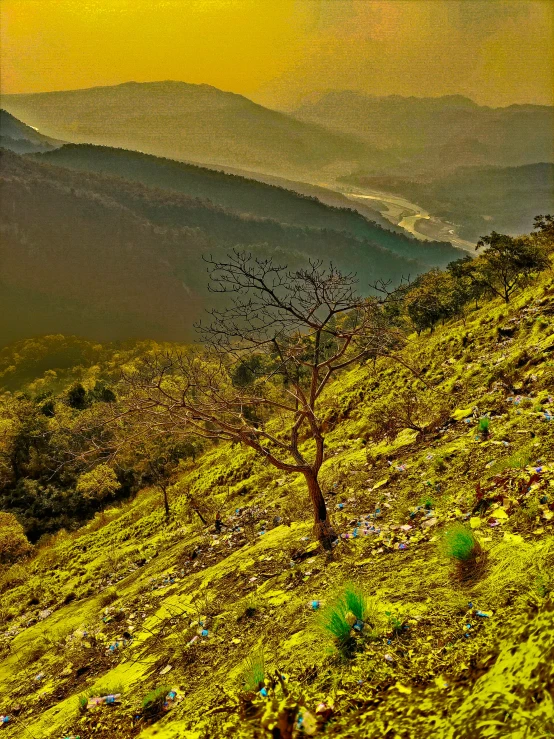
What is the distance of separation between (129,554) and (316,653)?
10130 millimetres

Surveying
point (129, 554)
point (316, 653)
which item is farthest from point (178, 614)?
point (129, 554)

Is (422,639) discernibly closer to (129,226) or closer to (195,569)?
(195,569)

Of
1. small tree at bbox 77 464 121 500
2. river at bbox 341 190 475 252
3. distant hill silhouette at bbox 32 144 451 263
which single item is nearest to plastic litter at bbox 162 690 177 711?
small tree at bbox 77 464 121 500

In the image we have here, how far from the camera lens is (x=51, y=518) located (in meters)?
25.8

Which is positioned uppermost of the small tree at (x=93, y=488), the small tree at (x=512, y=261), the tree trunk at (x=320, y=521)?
the small tree at (x=512, y=261)

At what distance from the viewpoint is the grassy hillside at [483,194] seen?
82.6 m

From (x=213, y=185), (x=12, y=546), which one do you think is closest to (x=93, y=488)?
(x=12, y=546)

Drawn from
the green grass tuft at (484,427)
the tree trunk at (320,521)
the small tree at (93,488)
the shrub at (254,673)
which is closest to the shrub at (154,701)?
the shrub at (254,673)

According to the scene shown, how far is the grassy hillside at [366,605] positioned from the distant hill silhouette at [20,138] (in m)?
148

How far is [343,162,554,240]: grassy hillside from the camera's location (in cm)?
8256

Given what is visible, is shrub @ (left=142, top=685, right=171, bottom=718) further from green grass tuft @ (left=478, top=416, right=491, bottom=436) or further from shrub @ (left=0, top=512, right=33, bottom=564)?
shrub @ (left=0, top=512, right=33, bottom=564)

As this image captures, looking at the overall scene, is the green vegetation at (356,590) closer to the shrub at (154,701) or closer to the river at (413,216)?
the shrub at (154,701)

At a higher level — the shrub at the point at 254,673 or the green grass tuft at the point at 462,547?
the green grass tuft at the point at 462,547

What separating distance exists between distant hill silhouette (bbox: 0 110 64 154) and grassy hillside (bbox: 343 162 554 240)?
321 feet
